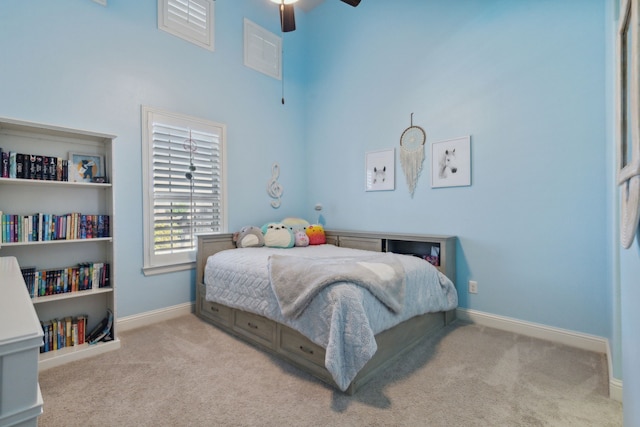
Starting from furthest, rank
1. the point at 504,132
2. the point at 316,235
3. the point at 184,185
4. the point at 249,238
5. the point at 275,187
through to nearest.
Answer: the point at 275,187, the point at 316,235, the point at 249,238, the point at 184,185, the point at 504,132

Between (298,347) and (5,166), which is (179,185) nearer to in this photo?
(5,166)

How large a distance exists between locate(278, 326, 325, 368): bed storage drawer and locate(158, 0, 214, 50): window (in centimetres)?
299

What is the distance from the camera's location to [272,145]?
395 cm

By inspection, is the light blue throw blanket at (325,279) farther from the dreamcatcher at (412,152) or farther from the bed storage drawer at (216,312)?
the dreamcatcher at (412,152)

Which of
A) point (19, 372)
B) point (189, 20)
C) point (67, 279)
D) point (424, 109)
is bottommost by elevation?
point (67, 279)

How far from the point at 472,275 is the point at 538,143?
129 cm

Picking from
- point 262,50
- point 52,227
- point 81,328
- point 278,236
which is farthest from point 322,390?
point 262,50

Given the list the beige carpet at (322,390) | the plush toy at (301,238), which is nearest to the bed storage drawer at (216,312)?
the beige carpet at (322,390)

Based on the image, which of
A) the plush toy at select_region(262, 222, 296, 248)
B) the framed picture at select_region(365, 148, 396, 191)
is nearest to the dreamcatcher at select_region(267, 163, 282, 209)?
the plush toy at select_region(262, 222, 296, 248)

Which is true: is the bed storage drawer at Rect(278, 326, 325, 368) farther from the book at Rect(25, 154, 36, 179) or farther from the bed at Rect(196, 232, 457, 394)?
the book at Rect(25, 154, 36, 179)

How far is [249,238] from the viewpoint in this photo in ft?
10.8

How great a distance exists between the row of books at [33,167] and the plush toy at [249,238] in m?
1.53

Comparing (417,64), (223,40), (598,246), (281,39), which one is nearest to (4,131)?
(223,40)

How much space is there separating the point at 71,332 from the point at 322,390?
76.4 inches
